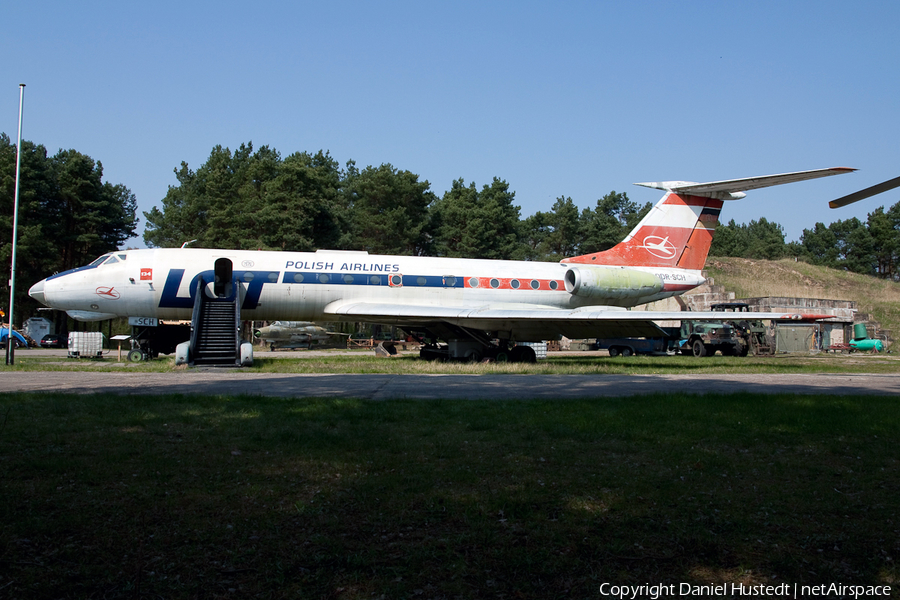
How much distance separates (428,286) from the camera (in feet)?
69.5

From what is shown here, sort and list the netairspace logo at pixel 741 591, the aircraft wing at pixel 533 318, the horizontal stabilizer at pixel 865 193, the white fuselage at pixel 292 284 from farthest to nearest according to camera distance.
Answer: the aircraft wing at pixel 533 318 < the white fuselage at pixel 292 284 < the horizontal stabilizer at pixel 865 193 < the netairspace logo at pixel 741 591

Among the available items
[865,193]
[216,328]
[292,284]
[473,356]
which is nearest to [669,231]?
[473,356]

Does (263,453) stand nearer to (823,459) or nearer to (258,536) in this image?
(258,536)

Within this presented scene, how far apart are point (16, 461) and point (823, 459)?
7.32 metres

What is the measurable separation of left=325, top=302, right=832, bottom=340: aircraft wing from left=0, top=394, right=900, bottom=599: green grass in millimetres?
12165

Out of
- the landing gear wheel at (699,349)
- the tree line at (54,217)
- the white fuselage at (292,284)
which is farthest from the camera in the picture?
the tree line at (54,217)

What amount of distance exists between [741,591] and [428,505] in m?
2.08

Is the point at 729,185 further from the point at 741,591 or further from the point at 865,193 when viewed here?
the point at 741,591

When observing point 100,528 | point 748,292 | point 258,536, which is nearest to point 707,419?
point 258,536

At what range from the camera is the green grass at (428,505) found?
142 inches

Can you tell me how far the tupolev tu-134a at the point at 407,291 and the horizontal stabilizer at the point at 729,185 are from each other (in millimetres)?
40

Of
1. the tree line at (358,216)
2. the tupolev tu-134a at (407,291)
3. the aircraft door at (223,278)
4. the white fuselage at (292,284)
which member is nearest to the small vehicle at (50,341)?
the tree line at (358,216)

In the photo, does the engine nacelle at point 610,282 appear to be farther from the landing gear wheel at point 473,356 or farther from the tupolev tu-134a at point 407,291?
the landing gear wheel at point 473,356

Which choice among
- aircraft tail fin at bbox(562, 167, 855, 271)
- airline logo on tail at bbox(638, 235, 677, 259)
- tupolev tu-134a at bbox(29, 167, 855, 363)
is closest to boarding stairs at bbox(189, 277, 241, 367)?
tupolev tu-134a at bbox(29, 167, 855, 363)
